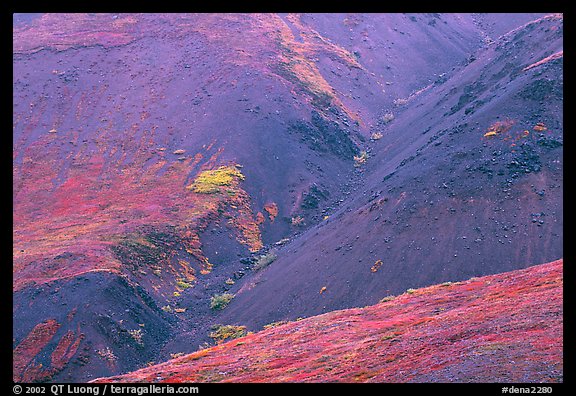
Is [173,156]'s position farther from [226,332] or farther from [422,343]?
[422,343]

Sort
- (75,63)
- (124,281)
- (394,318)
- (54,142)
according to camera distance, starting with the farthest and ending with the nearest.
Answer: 1. (75,63)
2. (54,142)
3. (124,281)
4. (394,318)

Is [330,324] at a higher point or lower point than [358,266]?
lower

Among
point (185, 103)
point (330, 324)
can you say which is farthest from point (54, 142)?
point (330, 324)

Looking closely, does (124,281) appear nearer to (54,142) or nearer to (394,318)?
(394,318)

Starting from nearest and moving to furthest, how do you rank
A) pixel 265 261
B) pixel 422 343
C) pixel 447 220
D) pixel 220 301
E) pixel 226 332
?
pixel 422 343 → pixel 226 332 → pixel 447 220 → pixel 220 301 → pixel 265 261

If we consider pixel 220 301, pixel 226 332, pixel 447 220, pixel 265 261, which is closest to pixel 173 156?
pixel 265 261

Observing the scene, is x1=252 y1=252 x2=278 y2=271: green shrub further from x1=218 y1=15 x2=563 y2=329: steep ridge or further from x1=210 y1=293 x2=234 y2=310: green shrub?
x1=210 y1=293 x2=234 y2=310: green shrub
